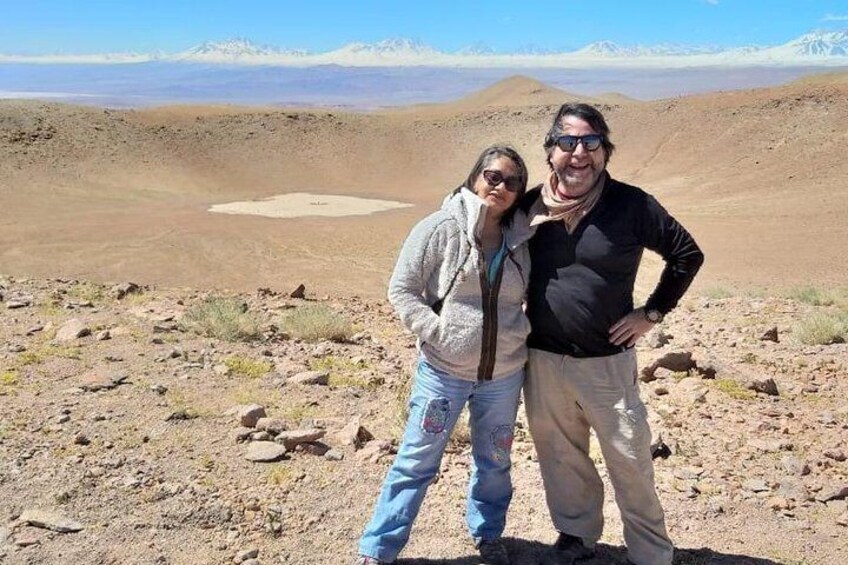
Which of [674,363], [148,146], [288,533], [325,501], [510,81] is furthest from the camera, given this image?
[510,81]

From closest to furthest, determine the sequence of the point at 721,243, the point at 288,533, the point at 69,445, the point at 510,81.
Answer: the point at 288,533 < the point at 69,445 < the point at 721,243 < the point at 510,81

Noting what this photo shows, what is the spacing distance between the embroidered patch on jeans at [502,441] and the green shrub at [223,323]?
4259 mm

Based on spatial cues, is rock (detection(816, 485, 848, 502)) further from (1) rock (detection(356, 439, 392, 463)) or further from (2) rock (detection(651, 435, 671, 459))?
(1) rock (detection(356, 439, 392, 463))

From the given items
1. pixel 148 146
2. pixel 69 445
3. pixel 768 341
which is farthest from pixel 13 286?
pixel 148 146

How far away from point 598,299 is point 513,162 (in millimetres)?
629

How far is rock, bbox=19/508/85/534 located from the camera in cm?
352

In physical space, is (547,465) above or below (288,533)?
above

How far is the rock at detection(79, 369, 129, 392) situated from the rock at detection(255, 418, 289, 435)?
4.38 ft

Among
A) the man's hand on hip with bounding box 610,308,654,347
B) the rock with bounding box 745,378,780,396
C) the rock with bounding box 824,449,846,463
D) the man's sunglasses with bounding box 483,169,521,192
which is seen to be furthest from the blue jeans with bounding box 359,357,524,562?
the rock with bounding box 745,378,780,396

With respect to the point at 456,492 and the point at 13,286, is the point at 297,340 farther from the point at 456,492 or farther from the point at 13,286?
the point at 13,286

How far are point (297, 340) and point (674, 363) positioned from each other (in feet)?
11.2

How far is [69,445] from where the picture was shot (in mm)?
4367

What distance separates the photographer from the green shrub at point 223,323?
7066 millimetres

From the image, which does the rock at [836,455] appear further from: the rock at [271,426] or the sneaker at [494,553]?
the rock at [271,426]
